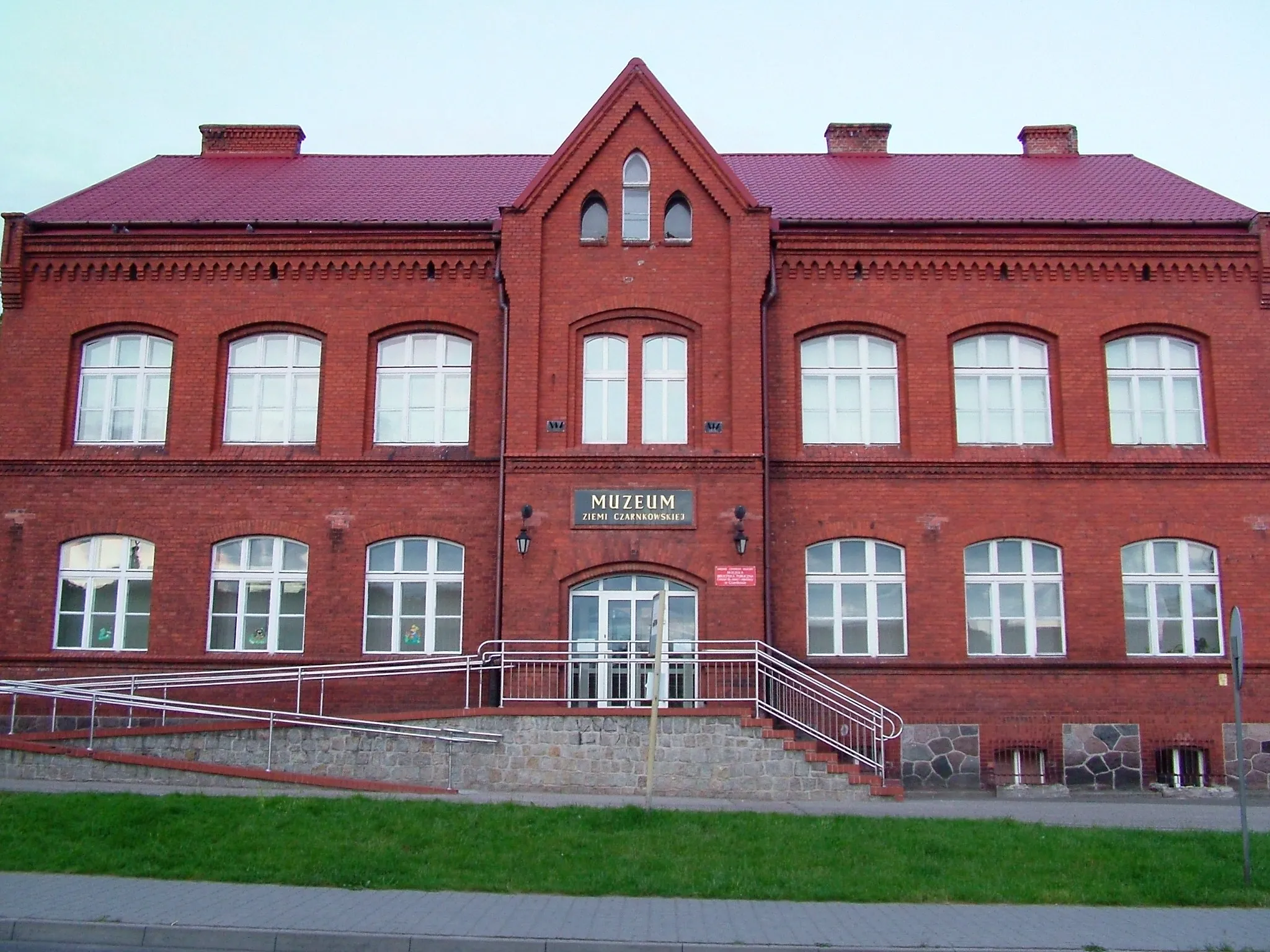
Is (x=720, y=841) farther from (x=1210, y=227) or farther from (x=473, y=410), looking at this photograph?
(x=1210, y=227)

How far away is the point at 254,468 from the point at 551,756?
280 inches

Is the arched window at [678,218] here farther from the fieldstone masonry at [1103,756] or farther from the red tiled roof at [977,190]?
the fieldstone masonry at [1103,756]

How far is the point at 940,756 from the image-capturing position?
1805 cm

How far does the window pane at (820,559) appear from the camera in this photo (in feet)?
61.8

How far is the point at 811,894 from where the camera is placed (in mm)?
9617

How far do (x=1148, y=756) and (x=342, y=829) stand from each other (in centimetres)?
1243

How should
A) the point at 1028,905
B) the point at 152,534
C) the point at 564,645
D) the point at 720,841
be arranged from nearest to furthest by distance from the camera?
the point at 1028,905 < the point at 720,841 < the point at 564,645 < the point at 152,534

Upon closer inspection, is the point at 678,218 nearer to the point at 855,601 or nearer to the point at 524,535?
the point at 524,535

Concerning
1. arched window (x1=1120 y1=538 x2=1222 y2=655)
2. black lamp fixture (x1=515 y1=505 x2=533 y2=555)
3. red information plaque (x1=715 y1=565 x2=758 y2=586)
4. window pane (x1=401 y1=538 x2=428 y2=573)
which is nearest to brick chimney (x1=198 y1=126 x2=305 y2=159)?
window pane (x1=401 y1=538 x2=428 y2=573)

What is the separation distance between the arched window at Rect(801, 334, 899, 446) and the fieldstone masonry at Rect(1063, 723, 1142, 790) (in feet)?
17.4

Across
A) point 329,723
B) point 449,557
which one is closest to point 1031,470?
point 449,557

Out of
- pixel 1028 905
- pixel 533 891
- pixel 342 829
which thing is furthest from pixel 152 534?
pixel 1028 905

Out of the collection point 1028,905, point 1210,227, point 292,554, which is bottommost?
point 1028,905

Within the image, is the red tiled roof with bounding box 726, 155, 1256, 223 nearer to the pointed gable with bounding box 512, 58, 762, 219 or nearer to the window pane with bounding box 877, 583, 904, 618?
the pointed gable with bounding box 512, 58, 762, 219
